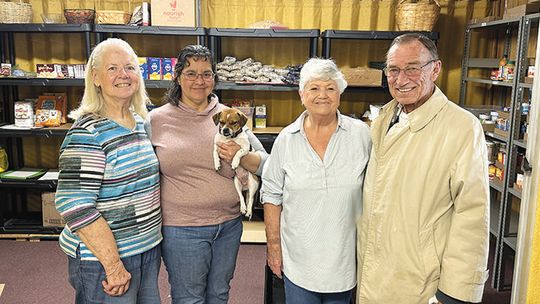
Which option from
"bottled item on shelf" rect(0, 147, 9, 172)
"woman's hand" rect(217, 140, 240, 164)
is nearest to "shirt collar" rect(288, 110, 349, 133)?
"woman's hand" rect(217, 140, 240, 164)

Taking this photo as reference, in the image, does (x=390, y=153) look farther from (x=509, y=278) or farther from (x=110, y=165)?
(x=509, y=278)

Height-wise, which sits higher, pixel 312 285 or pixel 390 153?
pixel 390 153

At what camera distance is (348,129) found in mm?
1823

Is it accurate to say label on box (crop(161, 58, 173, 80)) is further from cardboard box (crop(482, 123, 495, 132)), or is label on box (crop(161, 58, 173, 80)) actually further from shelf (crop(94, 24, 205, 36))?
cardboard box (crop(482, 123, 495, 132))

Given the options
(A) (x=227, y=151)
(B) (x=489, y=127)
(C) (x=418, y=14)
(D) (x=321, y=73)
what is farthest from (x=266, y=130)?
(D) (x=321, y=73)

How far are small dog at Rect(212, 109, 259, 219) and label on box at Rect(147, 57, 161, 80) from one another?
78.2 inches

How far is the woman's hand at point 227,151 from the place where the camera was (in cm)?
205

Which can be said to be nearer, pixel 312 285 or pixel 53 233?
pixel 312 285

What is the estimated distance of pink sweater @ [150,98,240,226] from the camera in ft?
6.46

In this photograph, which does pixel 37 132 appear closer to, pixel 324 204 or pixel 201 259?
pixel 201 259

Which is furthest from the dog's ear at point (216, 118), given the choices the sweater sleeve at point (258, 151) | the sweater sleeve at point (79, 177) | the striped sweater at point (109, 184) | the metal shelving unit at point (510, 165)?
the metal shelving unit at point (510, 165)

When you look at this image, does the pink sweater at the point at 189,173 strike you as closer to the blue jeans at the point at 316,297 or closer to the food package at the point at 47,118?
the blue jeans at the point at 316,297

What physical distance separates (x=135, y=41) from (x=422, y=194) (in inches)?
141

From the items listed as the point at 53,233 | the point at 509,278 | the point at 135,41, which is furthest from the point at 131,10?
the point at 509,278
